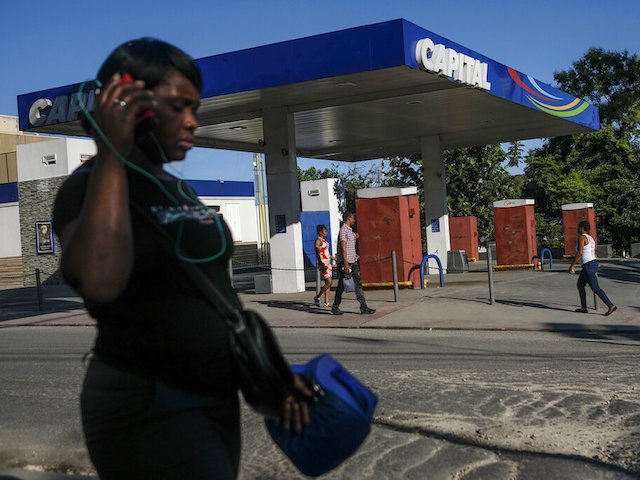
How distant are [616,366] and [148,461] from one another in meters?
7.27

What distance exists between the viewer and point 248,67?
17.7 metres

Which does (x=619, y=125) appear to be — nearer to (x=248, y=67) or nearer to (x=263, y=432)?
(x=248, y=67)

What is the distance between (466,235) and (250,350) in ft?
102

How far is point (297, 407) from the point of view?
2176 mm

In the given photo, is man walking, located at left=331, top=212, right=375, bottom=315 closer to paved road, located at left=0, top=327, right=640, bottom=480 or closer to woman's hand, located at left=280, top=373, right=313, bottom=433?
paved road, located at left=0, top=327, right=640, bottom=480

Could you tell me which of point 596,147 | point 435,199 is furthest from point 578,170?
point 435,199

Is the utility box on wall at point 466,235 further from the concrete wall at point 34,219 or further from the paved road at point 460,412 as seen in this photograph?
the paved road at point 460,412

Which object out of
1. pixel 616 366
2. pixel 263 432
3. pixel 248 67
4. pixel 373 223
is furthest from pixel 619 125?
pixel 263 432

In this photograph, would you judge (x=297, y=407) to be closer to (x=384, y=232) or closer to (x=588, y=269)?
(x=588, y=269)

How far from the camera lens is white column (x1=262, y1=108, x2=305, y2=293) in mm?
20547

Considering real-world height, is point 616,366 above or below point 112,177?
below

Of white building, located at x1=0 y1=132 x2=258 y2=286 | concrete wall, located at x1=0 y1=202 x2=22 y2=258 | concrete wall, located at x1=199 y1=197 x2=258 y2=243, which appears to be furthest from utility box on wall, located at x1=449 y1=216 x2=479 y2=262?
concrete wall, located at x1=0 y1=202 x2=22 y2=258

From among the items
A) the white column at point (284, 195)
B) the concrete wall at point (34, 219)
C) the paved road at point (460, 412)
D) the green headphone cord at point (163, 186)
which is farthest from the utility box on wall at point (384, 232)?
the green headphone cord at point (163, 186)

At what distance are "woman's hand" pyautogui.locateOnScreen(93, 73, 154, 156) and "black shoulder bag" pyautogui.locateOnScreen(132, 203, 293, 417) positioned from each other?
0.19 m
